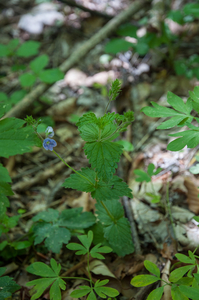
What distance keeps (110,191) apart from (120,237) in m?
0.45

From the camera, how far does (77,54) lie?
333 cm

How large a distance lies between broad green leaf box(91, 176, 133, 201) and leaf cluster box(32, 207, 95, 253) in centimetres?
49

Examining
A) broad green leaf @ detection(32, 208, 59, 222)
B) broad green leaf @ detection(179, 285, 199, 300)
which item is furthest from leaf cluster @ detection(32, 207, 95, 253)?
broad green leaf @ detection(179, 285, 199, 300)

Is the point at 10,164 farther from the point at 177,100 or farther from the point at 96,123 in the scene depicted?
the point at 177,100

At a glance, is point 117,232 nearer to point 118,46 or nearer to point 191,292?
point 191,292

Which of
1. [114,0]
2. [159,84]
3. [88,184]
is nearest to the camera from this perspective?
[88,184]

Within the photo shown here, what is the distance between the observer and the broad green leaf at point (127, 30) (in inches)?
136

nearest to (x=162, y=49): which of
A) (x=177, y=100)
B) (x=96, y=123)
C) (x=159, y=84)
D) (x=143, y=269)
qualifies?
(x=159, y=84)

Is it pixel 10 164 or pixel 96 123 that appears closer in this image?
pixel 96 123

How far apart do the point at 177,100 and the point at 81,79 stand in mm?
2482

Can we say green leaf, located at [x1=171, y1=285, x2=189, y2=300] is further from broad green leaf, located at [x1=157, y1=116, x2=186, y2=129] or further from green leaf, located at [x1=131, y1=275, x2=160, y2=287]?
broad green leaf, located at [x1=157, y1=116, x2=186, y2=129]

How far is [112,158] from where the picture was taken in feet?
4.56

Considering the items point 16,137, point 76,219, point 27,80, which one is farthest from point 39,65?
point 76,219

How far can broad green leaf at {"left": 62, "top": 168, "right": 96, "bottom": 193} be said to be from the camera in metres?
1.49
